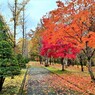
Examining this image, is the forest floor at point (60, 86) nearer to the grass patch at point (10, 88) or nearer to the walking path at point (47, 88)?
the walking path at point (47, 88)

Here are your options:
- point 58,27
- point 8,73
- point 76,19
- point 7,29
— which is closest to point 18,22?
point 7,29

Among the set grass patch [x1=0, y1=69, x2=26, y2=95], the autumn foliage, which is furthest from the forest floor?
the autumn foliage

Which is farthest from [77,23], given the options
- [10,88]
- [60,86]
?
[10,88]

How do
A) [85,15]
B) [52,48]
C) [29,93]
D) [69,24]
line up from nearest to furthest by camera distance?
[29,93]
[85,15]
[69,24]
[52,48]

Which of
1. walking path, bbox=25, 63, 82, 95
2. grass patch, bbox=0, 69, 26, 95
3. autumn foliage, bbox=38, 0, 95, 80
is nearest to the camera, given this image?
grass patch, bbox=0, 69, 26, 95

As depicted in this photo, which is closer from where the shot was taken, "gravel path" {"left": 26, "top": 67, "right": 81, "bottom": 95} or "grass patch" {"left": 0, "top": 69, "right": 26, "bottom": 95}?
"grass patch" {"left": 0, "top": 69, "right": 26, "bottom": 95}

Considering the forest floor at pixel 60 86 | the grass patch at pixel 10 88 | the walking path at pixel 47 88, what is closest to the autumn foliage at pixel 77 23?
the forest floor at pixel 60 86

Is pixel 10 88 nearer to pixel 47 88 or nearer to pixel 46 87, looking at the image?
pixel 47 88

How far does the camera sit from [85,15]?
2217 centimetres

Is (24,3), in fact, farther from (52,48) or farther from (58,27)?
(52,48)

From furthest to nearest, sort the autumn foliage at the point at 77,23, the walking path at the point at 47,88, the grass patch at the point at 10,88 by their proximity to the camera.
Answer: the autumn foliage at the point at 77,23
the walking path at the point at 47,88
the grass patch at the point at 10,88

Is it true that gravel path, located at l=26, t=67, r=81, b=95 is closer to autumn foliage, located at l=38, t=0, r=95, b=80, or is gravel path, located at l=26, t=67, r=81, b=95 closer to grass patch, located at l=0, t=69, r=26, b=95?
grass patch, located at l=0, t=69, r=26, b=95

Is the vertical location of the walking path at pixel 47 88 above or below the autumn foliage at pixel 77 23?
below

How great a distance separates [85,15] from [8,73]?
29.6ft
